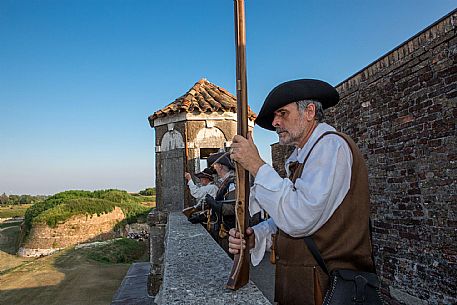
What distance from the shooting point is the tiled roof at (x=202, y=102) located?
8.78 m

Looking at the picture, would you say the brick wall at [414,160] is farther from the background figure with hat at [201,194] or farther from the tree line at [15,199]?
the tree line at [15,199]

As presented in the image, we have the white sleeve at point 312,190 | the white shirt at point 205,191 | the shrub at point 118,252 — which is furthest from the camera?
the shrub at point 118,252

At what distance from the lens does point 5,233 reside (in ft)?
89.0

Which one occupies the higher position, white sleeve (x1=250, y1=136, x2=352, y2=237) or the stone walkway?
white sleeve (x1=250, y1=136, x2=352, y2=237)

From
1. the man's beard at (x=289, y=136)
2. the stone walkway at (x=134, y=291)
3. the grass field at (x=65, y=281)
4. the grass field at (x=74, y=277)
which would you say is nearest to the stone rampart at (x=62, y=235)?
the grass field at (x=74, y=277)

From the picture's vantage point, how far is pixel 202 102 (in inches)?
360

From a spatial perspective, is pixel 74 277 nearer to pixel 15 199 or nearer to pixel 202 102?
pixel 202 102

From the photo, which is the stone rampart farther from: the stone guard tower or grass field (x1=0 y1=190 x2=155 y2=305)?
the stone guard tower

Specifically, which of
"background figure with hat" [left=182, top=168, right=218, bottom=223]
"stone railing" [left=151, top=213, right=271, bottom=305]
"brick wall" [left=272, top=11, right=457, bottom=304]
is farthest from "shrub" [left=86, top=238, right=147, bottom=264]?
"brick wall" [left=272, top=11, right=457, bottom=304]

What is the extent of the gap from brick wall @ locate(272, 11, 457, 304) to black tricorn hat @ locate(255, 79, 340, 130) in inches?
73.5

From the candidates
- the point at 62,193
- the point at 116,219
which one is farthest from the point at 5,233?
the point at 116,219

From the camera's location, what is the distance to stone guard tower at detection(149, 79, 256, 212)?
870cm

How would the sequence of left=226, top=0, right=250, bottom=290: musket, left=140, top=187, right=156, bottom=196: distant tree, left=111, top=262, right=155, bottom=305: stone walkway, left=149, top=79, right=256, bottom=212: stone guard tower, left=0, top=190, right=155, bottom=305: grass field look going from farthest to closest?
left=140, top=187, right=156, bottom=196: distant tree < left=0, top=190, right=155, bottom=305: grass field < left=149, top=79, right=256, bottom=212: stone guard tower < left=111, top=262, right=155, bottom=305: stone walkway < left=226, top=0, right=250, bottom=290: musket

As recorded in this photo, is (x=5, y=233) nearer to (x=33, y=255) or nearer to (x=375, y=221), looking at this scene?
(x=33, y=255)
